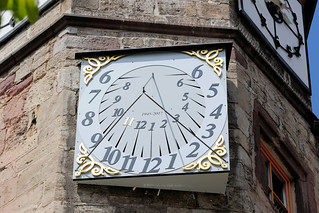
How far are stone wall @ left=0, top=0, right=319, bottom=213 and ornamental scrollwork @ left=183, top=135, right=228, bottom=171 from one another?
0.22 metres

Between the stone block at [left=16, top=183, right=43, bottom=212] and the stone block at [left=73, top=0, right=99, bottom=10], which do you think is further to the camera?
the stone block at [left=73, top=0, right=99, bottom=10]

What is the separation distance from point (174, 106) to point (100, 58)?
74 centimetres

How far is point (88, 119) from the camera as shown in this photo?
5914mm

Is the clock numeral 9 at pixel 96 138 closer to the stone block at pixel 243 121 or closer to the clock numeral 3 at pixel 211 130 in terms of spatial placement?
the clock numeral 3 at pixel 211 130

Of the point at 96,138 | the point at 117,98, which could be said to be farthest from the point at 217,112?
the point at 96,138

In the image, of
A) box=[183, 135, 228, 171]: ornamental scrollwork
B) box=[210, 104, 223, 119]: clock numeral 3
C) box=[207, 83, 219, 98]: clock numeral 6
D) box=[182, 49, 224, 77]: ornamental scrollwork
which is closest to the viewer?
box=[183, 135, 228, 171]: ornamental scrollwork

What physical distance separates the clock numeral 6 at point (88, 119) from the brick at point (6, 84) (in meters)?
1.22

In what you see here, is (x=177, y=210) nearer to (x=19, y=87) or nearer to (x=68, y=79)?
(x=68, y=79)

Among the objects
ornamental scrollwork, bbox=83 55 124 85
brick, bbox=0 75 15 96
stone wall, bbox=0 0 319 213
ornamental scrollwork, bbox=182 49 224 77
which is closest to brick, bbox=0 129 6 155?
stone wall, bbox=0 0 319 213

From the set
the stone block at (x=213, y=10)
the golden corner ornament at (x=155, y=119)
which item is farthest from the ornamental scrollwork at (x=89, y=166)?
the stone block at (x=213, y=10)

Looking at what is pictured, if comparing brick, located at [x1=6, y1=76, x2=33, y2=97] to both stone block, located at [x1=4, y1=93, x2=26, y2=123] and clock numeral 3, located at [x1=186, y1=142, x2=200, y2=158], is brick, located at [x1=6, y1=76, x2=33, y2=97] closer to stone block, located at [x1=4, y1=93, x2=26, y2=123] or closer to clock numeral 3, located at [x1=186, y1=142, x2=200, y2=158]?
stone block, located at [x1=4, y1=93, x2=26, y2=123]

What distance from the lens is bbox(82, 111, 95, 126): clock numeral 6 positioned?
5.89 m

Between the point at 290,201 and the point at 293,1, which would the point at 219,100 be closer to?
the point at 290,201

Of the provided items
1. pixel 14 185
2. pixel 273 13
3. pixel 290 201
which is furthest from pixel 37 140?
pixel 273 13
